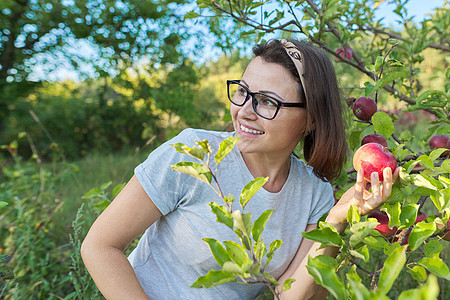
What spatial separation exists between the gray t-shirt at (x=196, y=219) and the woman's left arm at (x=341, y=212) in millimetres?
31

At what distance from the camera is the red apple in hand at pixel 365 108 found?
4.02ft

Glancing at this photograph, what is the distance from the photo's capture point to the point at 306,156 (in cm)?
148

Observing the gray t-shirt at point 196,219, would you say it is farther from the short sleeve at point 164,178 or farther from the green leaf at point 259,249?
the green leaf at point 259,249

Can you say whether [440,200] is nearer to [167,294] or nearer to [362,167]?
[362,167]

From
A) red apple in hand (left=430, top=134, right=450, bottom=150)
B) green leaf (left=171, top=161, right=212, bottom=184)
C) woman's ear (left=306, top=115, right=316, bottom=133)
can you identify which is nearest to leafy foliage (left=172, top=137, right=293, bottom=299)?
green leaf (left=171, top=161, right=212, bottom=184)

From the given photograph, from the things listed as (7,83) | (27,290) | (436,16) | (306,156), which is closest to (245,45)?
(436,16)

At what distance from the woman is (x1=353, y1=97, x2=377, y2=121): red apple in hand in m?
0.08

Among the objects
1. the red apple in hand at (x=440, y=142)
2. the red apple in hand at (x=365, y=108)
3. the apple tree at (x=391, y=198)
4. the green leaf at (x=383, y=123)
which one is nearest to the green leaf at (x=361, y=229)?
the apple tree at (x=391, y=198)

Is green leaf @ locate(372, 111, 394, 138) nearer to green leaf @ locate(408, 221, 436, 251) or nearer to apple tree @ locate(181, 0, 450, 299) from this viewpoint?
apple tree @ locate(181, 0, 450, 299)

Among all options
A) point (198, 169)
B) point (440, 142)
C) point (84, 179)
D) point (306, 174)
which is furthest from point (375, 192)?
point (84, 179)

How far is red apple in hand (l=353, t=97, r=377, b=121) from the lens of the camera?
1226 millimetres

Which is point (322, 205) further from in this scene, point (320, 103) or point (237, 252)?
point (237, 252)

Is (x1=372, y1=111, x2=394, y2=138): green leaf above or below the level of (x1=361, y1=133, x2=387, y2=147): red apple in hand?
above

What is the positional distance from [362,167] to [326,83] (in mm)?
420
